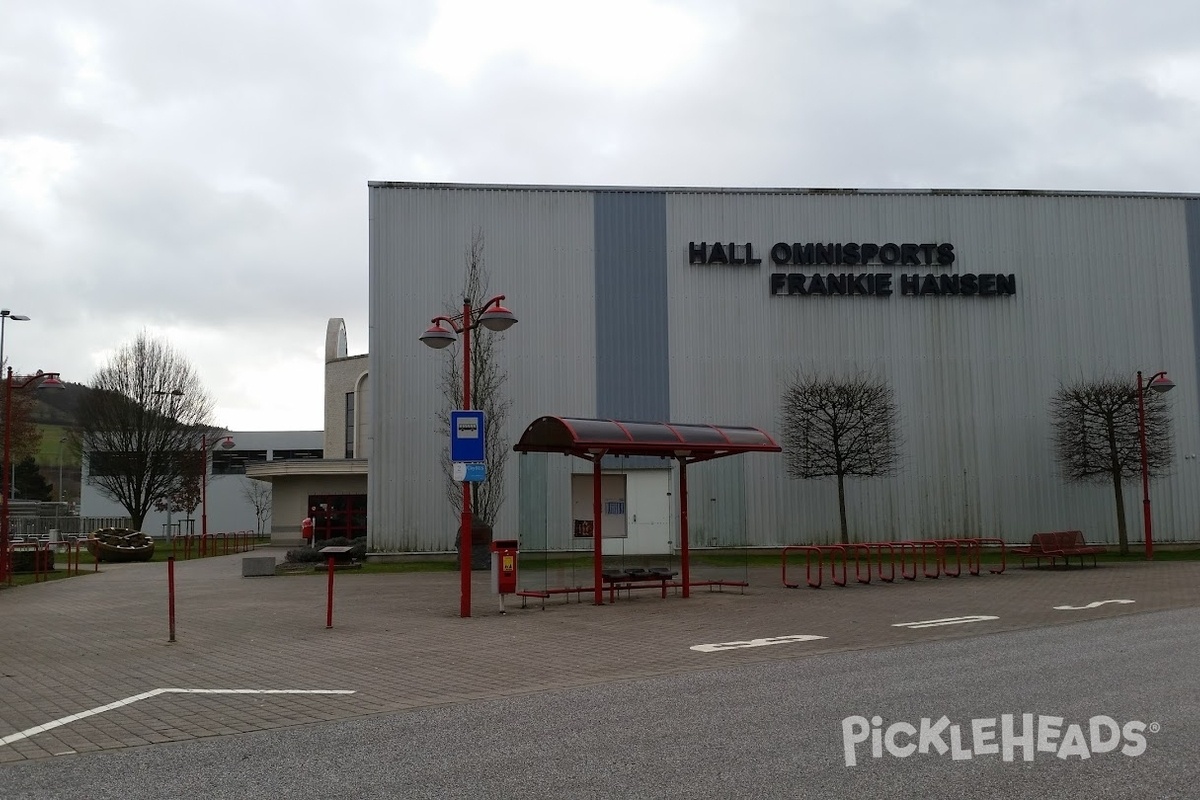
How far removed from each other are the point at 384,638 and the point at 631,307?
791 inches

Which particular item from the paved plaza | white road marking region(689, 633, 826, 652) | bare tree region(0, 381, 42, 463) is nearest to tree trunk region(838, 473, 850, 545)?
the paved plaza

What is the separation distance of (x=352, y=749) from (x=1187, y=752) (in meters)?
5.23

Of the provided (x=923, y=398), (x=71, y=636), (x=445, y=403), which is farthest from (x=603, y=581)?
(x=923, y=398)

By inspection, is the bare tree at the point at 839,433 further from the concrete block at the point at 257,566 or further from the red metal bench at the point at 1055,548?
the concrete block at the point at 257,566

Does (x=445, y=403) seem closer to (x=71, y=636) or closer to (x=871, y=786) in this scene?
(x=71, y=636)

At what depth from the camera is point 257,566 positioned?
81.6 ft

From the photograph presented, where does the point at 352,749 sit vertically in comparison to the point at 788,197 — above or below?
below

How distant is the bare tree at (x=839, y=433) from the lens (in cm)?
3020

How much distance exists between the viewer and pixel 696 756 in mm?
6473

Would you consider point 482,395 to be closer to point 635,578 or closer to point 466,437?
point 635,578

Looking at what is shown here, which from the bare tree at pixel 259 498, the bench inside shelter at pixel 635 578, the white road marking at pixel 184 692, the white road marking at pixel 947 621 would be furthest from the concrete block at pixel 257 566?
the bare tree at pixel 259 498

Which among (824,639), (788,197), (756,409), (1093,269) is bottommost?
(824,639)

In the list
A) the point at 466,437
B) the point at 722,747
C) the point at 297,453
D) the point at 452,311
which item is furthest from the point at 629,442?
the point at 297,453

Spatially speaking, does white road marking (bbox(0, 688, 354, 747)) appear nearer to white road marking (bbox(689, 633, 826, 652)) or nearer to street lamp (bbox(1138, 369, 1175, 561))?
white road marking (bbox(689, 633, 826, 652))
